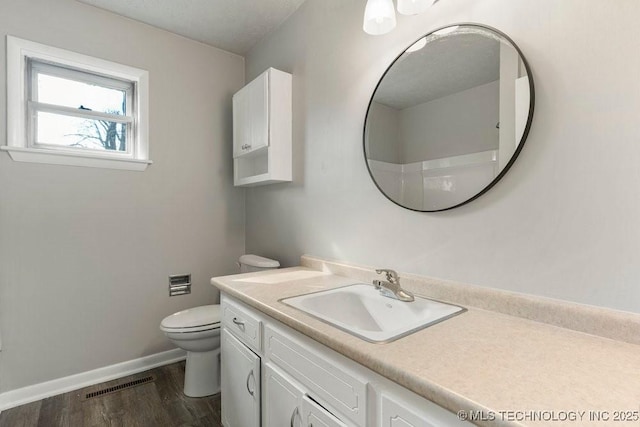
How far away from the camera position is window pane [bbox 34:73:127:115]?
1.98m

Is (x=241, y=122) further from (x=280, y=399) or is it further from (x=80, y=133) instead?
(x=280, y=399)

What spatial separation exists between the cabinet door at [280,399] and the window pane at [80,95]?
217 centimetres

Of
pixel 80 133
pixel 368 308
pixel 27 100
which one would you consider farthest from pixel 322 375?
pixel 27 100

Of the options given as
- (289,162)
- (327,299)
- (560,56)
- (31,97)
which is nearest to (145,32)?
(31,97)

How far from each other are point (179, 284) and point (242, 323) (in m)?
1.27

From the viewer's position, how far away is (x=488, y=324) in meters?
0.94

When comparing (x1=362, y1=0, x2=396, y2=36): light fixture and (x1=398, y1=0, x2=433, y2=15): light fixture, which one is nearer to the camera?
(x1=398, y1=0, x2=433, y2=15): light fixture

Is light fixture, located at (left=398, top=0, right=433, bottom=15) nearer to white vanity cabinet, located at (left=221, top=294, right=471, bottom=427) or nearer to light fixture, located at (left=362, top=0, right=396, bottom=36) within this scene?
light fixture, located at (left=362, top=0, right=396, bottom=36)

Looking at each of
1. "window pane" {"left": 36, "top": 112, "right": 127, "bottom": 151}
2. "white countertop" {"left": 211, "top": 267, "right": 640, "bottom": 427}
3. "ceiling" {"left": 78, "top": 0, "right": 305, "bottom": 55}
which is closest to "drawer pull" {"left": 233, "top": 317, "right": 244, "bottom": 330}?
"white countertop" {"left": 211, "top": 267, "right": 640, "bottom": 427}

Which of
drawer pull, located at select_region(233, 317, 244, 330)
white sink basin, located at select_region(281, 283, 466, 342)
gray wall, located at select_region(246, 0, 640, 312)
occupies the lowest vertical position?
drawer pull, located at select_region(233, 317, 244, 330)

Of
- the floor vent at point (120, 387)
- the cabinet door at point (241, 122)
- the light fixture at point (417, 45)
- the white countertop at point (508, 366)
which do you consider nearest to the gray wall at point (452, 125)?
the light fixture at point (417, 45)

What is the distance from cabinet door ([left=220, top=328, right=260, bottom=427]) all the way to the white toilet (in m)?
0.34

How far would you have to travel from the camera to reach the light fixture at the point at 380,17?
1.27 meters

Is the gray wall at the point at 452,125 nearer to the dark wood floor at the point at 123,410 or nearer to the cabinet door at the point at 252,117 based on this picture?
the cabinet door at the point at 252,117
